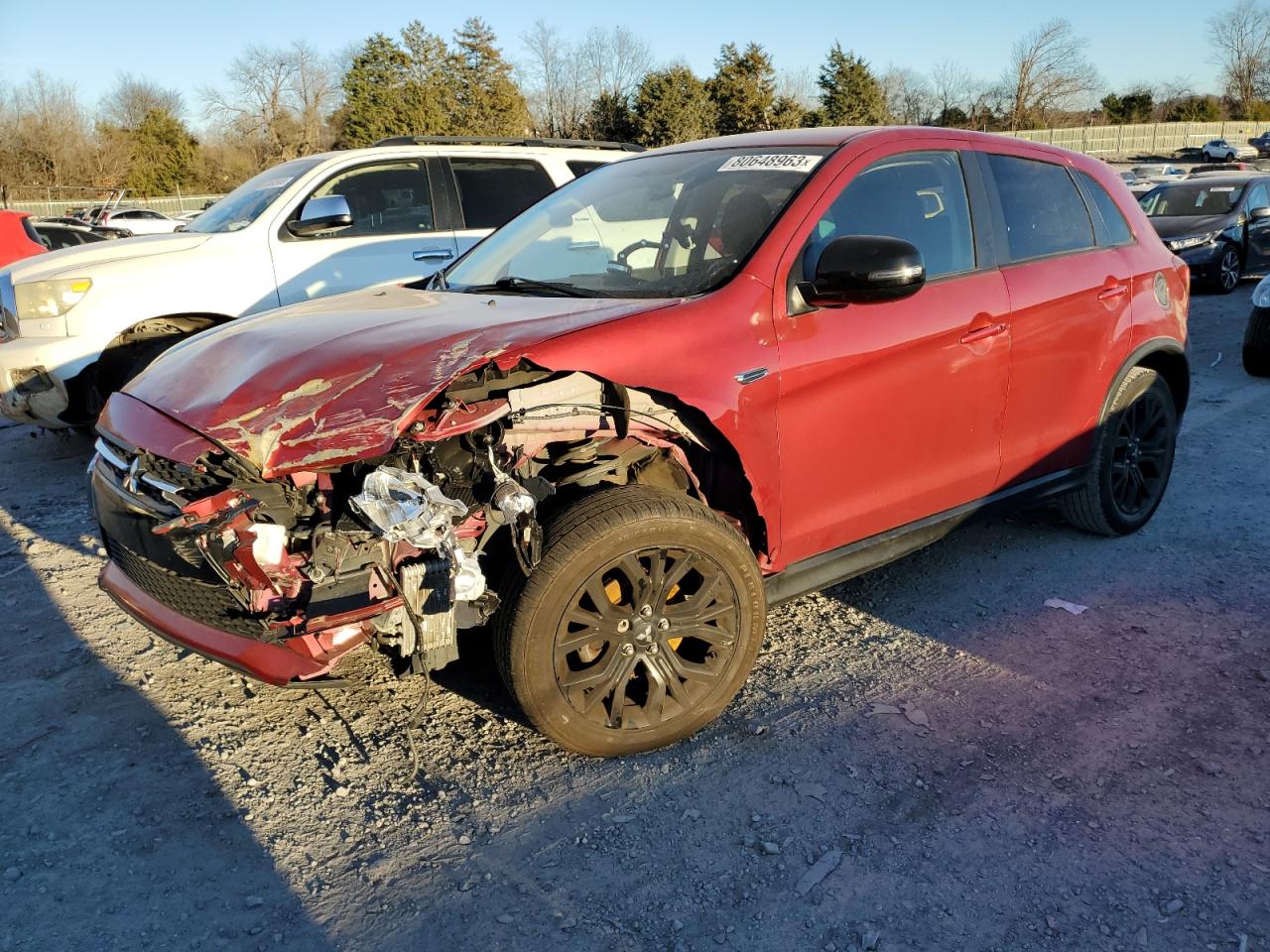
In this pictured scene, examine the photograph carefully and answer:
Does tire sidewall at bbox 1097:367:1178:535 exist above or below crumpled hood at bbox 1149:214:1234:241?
below

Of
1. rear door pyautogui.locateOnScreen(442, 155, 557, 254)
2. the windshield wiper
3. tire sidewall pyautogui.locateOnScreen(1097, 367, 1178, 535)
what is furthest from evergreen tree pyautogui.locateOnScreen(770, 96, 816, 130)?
the windshield wiper

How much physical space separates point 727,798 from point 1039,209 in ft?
9.63

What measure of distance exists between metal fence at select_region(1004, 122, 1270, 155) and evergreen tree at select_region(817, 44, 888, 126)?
1008 centimetres

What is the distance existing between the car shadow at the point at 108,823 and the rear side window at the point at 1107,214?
4.31 metres

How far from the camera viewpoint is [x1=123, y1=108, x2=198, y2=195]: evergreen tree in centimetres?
4309

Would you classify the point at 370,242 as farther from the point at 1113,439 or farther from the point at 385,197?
the point at 1113,439

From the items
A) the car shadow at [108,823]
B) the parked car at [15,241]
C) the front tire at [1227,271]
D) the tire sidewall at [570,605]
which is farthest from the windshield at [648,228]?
the front tire at [1227,271]

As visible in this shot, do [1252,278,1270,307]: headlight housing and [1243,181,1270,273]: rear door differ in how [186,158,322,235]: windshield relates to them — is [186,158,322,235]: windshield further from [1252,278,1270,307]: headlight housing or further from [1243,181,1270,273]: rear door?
[1243,181,1270,273]: rear door

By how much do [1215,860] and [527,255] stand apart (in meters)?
3.16

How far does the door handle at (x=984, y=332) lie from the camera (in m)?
3.63

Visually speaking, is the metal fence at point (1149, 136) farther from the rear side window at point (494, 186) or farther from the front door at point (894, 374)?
the front door at point (894, 374)

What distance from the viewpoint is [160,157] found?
44.2 metres

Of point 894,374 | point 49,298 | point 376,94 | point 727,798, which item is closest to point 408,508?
point 727,798

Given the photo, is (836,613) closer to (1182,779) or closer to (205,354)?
(1182,779)
